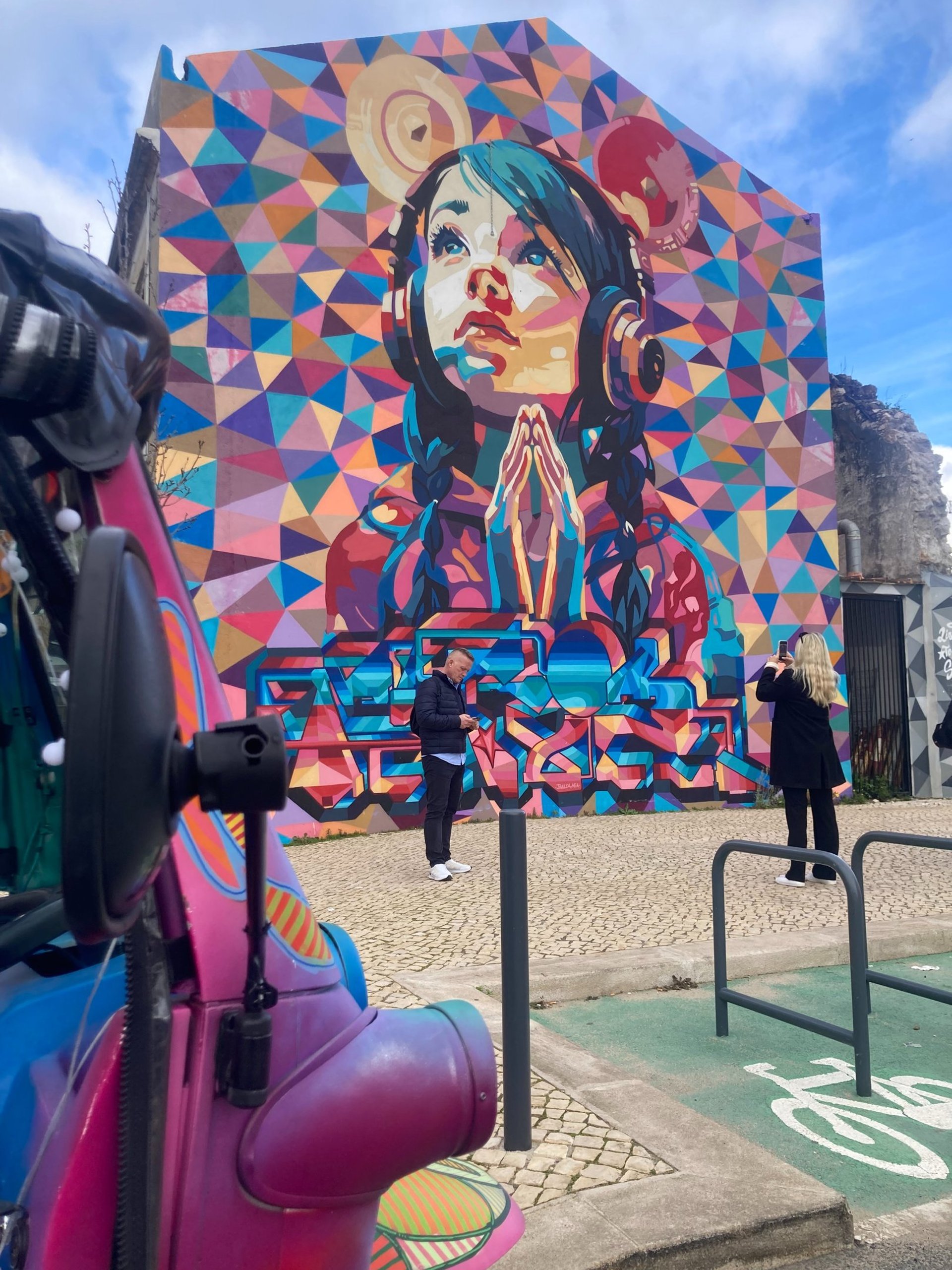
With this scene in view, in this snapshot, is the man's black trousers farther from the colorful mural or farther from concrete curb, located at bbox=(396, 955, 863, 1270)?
concrete curb, located at bbox=(396, 955, 863, 1270)

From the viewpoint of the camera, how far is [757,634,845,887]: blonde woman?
25.4 ft

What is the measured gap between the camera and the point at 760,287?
15.1 m

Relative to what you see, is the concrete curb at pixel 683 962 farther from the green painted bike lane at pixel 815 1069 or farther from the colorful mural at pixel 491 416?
the colorful mural at pixel 491 416

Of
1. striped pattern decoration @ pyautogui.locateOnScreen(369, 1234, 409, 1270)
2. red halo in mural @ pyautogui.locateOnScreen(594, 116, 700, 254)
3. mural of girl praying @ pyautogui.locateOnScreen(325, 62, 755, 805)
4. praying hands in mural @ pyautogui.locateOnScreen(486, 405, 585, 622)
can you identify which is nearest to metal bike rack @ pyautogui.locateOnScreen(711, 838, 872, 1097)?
striped pattern decoration @ pyautogui.locateOnScreen(369, 1234, 409, 1270)

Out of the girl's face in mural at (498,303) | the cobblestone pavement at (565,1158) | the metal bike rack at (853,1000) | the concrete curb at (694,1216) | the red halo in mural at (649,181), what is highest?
the red halo in mural at (649,181)

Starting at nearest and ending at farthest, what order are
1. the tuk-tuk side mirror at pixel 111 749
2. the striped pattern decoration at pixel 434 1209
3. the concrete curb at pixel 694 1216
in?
the tuk-tuk side mirror at pixel 111 749, the striped pattern decoration at pixel 434 1209, the concrete curb at pixel 694 1216

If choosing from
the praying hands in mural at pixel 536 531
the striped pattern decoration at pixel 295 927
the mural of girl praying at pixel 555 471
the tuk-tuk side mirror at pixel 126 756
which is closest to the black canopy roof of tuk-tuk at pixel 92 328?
the tuk-tuk side mirror at pixel 126 756

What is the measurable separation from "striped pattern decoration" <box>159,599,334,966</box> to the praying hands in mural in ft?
37.8

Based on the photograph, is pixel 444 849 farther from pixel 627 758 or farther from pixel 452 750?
pixel 627 758

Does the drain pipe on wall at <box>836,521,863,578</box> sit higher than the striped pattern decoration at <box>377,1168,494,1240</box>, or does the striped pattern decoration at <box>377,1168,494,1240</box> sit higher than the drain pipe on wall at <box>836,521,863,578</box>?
the drain pipe on wall at <box>836,521,863,578</box>

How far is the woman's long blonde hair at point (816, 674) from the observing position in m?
7.86

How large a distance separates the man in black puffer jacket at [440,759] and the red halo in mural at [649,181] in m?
8.40

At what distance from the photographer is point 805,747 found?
780 cm

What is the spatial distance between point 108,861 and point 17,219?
79 cm
